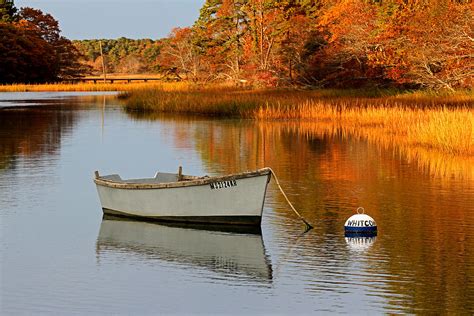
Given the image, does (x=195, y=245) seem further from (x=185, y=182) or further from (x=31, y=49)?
(x=31, y=49)

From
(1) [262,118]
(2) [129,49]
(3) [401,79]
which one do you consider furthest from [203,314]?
(2) [129,49]

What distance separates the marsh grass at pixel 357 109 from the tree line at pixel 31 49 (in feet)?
121

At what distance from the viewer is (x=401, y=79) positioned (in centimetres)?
5622

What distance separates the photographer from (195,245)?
17.6 m

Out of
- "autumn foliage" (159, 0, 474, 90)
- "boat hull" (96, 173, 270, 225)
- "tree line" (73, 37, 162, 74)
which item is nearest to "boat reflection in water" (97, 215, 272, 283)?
"boat hull" (96, 173, 270, 225)

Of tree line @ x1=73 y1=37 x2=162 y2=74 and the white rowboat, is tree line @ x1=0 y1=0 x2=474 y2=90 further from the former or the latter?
tree line @ x1=73 y1=37 x2=162 y2=74

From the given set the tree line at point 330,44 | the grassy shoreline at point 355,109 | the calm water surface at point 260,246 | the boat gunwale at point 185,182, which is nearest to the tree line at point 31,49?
the tree line at point 330,44

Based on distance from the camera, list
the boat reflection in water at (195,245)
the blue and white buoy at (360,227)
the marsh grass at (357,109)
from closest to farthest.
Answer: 1. the boat reflection in water at (195,245)
2. the blue and white buoy at (360,227)
3. the marsh grass at (357,109)

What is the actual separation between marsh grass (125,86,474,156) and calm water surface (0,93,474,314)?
5.48 ft

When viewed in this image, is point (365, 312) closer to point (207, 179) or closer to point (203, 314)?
point (203, 314)

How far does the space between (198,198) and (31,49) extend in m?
90.1

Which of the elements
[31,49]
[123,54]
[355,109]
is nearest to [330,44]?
[355,109]

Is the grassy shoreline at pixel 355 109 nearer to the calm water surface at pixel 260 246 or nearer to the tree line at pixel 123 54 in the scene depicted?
the calm water surface at pixel 260 246

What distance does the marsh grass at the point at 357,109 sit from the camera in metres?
32.2
